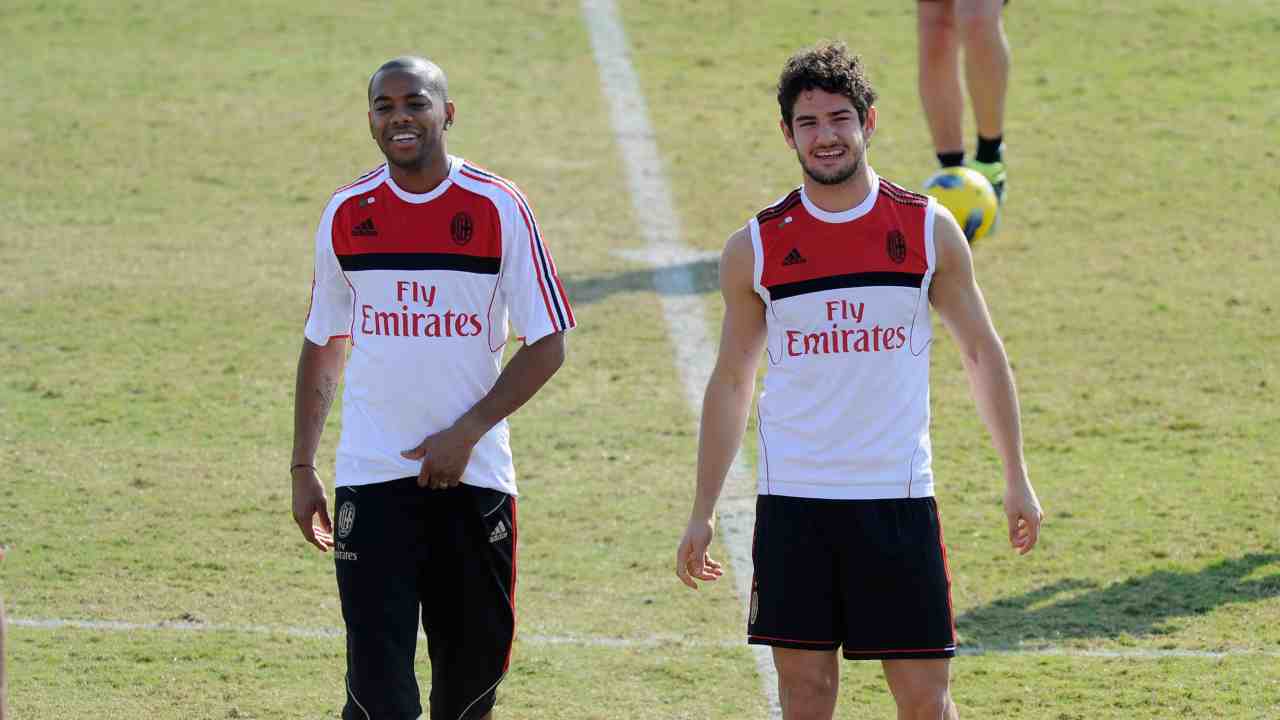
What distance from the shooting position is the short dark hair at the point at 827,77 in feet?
15.8

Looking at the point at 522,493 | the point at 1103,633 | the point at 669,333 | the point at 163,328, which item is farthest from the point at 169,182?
the point at 1103,633

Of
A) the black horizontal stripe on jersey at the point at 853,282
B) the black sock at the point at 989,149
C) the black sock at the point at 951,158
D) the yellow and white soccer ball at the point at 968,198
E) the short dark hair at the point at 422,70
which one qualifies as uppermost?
the black sock at the point at 989,149

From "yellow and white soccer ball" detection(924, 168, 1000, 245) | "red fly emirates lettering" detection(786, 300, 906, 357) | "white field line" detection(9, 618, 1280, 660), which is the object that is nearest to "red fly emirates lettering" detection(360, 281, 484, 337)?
"red fly emirates lettering" detection(786, 300, 906, 357)

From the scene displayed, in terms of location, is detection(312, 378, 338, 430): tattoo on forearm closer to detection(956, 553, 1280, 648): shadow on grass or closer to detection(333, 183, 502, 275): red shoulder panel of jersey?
detection(333, 183, 502, 275): red shoulder panel of jersey

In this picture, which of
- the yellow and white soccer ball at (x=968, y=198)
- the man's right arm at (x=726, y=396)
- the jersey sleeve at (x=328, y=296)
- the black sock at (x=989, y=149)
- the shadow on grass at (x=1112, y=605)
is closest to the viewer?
the man's right arm at (x=726, y=396)

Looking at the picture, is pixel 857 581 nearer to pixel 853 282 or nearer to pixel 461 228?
pixel 853 282

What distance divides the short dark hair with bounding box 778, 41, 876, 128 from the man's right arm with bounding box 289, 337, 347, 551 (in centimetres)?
133

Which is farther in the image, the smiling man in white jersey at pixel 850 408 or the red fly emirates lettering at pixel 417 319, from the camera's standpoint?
the red fly emirates lettering at pixel 417 319

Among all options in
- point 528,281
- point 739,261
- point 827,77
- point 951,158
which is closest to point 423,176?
point 528,281

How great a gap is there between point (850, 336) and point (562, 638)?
2.28 meters

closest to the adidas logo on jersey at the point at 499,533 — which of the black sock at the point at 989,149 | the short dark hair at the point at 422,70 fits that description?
the short dark hair at the point at 422,70

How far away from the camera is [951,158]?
1104cm

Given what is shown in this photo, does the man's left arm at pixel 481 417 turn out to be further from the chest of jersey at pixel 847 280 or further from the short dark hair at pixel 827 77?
the short dark hair at pixel 827 77

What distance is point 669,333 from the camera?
10336mm
